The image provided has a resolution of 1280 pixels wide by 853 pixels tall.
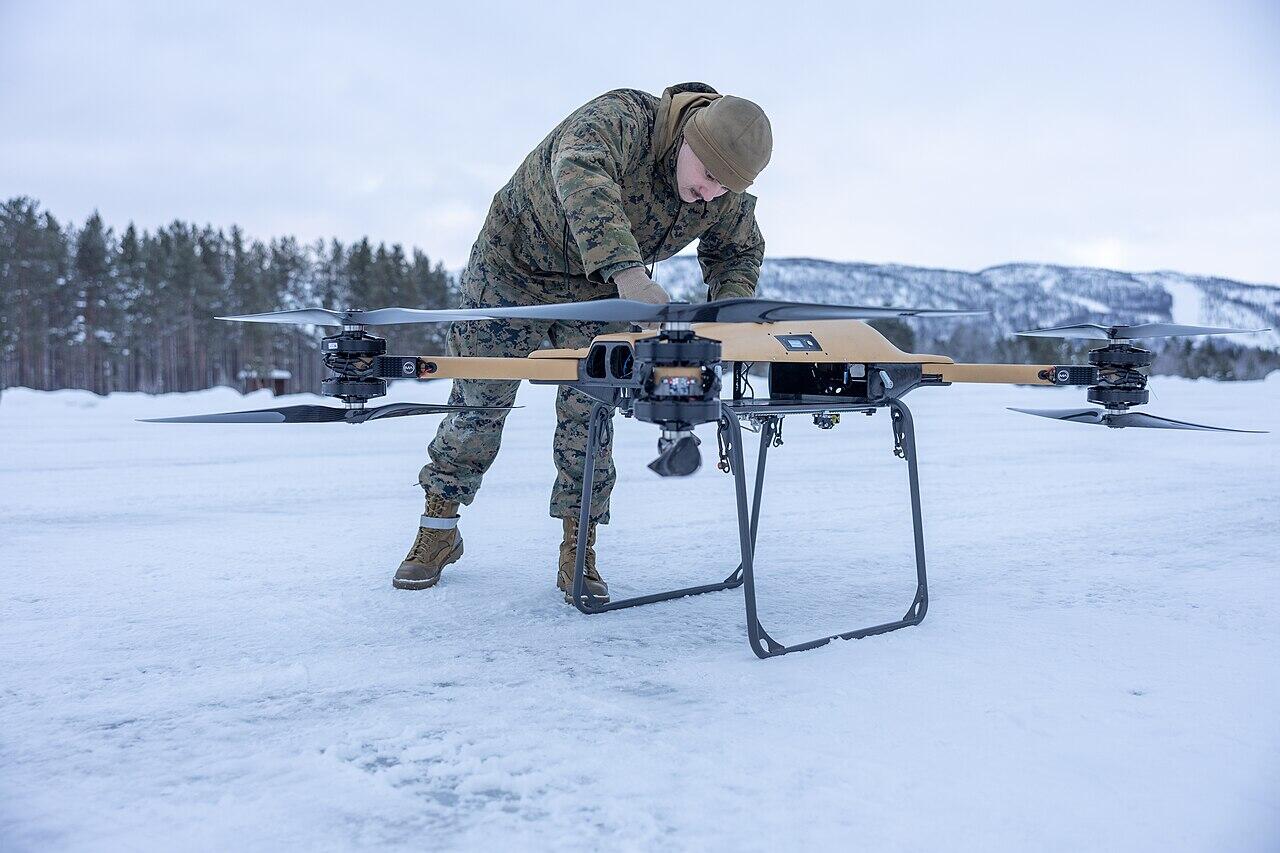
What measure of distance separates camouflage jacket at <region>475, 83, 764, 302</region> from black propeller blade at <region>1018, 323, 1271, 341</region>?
1.08m

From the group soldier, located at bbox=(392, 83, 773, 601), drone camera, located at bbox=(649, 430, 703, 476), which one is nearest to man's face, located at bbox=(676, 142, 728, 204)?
soldier, located at bbox=(392, 83, 773, 601)

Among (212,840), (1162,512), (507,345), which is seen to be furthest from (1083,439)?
(212,840)

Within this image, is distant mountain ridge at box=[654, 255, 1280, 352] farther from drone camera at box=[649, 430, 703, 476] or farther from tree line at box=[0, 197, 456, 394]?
drone camera at box=[649, 430, 703, 476]

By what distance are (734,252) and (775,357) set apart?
3.33 ft

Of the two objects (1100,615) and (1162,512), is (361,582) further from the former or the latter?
(1162,512)

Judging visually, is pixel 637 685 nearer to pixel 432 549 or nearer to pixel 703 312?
pixel 703 312

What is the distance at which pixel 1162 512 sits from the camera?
449cm

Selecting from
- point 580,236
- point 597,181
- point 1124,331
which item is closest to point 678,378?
point 580,236

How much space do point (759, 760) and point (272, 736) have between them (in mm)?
998

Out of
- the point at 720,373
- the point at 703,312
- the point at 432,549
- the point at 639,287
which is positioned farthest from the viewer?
the point at 432,549

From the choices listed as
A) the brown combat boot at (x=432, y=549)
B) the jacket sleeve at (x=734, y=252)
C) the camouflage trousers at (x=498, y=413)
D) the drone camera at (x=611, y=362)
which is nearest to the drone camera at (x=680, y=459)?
the drone camera at (x=611, y=362)

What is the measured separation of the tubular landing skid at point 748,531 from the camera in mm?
2078

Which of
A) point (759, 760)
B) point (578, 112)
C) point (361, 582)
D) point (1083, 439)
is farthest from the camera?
point (1083, 439)

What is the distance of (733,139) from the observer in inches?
94.1
